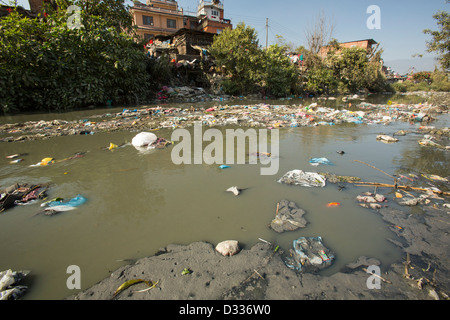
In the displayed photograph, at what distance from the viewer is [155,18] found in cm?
2347

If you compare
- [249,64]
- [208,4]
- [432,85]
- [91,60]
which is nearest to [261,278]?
[91,60]

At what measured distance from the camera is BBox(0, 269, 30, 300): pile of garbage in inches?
46.3

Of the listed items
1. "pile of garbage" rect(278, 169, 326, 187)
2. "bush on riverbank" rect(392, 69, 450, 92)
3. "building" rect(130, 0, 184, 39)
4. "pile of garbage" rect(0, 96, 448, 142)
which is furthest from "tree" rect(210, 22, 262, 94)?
"bush on riverbank" rect(392, 69, 450, 92)

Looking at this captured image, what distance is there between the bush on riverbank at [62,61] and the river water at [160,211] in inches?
223

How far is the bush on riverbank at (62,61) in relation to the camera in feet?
23.6

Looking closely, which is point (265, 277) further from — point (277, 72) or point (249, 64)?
point (277, 72)

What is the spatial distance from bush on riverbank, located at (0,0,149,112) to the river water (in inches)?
223

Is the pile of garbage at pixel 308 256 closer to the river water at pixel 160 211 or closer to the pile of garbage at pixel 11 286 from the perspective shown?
the river water at pixel 160 211

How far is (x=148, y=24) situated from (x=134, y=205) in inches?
1076

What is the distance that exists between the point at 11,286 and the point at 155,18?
28.4m

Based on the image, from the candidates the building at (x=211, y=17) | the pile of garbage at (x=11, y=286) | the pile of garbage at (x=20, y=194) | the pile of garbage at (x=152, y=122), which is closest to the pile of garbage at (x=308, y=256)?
the pile of garbage at (x=11, y=286)

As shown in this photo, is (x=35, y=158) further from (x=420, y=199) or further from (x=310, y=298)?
(x=420, y=199)

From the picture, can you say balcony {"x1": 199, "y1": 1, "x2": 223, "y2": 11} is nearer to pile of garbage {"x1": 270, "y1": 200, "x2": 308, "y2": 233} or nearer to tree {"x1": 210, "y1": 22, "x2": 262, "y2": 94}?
tree {"x1": 210, "y1": 22, "x2": 262, "y2": 94}

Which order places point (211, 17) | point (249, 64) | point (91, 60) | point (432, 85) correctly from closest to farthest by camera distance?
point (91, 60) → point (249, 64) → point (432, 85) → point (211, 17)
